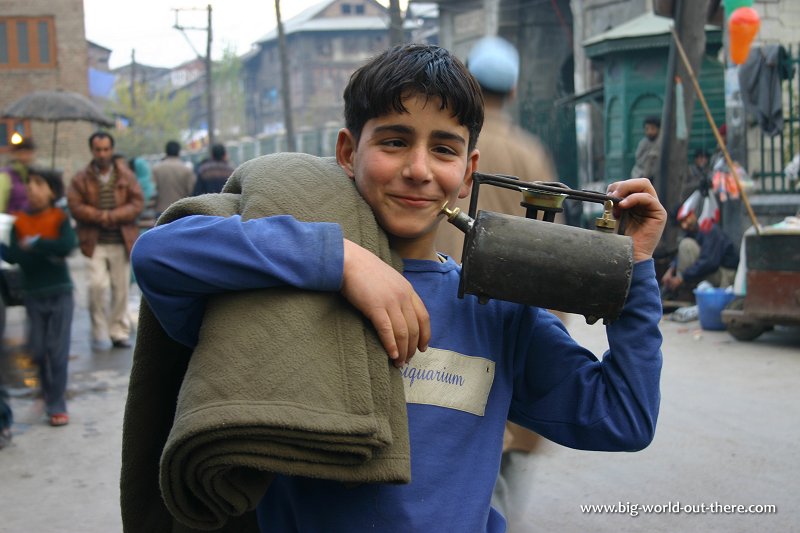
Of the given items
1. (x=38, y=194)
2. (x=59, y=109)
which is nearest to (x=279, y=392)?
(x=38, y=194)

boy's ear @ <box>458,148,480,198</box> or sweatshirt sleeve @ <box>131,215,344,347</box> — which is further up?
boy's ear @ <box>458,148,480,198</box>

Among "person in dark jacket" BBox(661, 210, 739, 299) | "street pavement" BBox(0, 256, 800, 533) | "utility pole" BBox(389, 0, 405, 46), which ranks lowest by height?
"street pavement" BBox(0, 256, 800, 533)

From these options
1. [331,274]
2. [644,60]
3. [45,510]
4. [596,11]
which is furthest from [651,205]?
[596,11]

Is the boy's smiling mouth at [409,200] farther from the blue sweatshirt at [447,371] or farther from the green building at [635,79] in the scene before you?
the green building at [635,79]

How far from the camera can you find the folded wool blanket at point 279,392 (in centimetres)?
146

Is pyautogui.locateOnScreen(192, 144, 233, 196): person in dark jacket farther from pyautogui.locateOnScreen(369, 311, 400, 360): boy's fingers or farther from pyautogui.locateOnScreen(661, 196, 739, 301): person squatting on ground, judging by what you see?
pyautogui.locateOnScreen(369, 311, 400, 360): boy's fingers

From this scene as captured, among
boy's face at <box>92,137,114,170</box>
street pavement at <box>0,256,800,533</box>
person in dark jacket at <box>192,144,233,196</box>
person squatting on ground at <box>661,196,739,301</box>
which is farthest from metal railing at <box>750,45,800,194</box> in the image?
boy's face at <box>92,137,114,170</box>

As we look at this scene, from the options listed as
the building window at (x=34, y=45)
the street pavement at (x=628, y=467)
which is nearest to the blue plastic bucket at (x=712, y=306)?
the street pavement at (x=628, y=467)

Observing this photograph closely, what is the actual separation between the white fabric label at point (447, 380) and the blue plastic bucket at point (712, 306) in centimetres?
813

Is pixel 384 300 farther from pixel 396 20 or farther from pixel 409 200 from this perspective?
pixel 396 20

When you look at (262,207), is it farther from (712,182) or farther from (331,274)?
(712,182)

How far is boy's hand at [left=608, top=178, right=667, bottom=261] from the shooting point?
5.87ft

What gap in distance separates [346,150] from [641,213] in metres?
0.53

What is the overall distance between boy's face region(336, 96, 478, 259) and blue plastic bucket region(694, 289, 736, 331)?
26.9 feet
